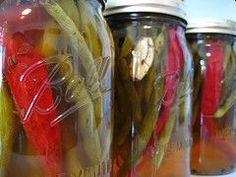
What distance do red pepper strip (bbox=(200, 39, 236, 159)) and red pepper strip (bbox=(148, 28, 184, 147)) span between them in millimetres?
118

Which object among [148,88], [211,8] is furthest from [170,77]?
[211,8]

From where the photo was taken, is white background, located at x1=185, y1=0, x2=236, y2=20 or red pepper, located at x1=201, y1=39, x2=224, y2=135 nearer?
red pepper, located at x1=201, y1=39, x2=224, y2=135

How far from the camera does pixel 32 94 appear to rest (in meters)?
0.31

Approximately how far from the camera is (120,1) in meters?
0.45

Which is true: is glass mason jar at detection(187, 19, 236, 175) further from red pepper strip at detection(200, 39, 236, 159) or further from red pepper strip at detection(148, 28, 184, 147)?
red pepper strip at detection(148, 28, 184, 147)

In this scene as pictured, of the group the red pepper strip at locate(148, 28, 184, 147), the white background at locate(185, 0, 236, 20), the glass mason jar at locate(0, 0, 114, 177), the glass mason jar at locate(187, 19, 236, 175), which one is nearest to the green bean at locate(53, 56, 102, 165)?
the glass mason jar at locate(0, 0, 114, 177)

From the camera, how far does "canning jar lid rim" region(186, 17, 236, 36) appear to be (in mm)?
586

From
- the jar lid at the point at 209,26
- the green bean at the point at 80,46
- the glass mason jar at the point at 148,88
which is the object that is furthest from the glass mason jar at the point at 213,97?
the green bean at the point at 80,46

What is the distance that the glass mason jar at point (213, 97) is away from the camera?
1.90 ft

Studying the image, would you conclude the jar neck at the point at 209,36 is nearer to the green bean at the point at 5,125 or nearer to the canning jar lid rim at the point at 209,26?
the canning jar lid rim at the point at 209,26

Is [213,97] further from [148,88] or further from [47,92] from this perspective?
[47,92]

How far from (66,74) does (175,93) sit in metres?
0.17

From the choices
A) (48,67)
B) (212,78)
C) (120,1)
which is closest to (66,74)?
(48,67)

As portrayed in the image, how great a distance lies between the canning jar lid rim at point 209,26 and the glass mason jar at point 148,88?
119 millimetres
